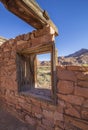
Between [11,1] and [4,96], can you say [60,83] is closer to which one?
[11,1]

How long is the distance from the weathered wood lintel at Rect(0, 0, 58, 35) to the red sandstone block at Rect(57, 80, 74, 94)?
1389 millimetres

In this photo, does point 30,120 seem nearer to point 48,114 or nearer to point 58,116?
point 48,114

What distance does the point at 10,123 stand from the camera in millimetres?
3346

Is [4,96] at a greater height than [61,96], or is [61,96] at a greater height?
[61,96]

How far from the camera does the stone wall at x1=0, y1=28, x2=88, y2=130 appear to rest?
6.77 ft

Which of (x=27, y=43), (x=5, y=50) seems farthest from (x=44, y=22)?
(x=5, y=50)

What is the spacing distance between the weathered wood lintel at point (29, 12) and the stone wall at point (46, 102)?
0.23m

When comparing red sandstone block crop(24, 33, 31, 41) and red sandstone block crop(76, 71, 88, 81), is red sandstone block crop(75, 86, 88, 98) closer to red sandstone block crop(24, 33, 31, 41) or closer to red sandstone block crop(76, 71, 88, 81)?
red sandstone block crop(76, 71, 88, 81)

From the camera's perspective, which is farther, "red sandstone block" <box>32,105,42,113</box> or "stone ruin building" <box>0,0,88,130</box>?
"red sandstone block" <box>32,105,42,113</box>

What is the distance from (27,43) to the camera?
125 inches

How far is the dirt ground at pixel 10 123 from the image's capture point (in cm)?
311

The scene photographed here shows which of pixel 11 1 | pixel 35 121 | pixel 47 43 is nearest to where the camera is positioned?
pixel 11 1

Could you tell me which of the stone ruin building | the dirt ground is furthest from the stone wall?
the dirt ground

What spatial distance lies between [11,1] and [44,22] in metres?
0.92
